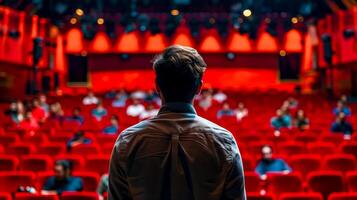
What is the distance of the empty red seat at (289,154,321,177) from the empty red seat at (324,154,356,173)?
0.53 ft

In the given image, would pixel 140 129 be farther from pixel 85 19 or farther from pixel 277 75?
pixel 277 75

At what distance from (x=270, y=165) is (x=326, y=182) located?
1.32 meters

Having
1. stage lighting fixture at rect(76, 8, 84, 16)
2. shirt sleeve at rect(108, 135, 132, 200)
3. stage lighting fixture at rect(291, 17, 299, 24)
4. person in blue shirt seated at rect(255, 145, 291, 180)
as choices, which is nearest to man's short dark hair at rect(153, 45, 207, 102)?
shirt sleeve at rect(108, 135, 132, 200)

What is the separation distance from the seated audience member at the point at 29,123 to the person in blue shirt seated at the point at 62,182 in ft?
19.4

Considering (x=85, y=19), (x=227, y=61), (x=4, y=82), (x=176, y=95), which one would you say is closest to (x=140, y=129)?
(x=176, y=95)

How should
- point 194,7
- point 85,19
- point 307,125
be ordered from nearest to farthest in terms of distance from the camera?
point 307,125 → point 85,19 → point 194,7

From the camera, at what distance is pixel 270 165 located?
7172mm

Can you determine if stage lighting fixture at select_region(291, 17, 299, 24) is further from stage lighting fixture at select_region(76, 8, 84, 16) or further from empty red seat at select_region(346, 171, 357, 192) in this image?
empty red seat at select_region(346, 171, 357, 192)

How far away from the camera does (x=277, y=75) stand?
89.6 feet

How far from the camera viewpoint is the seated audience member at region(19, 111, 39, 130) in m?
11.7

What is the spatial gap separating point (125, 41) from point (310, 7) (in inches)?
399

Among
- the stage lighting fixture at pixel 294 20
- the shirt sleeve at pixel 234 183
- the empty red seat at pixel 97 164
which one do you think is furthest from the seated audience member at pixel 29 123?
the stage lighting fixture at pixel 294 20

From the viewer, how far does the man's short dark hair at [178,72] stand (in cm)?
174

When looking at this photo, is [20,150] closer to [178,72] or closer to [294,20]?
[178,72]
